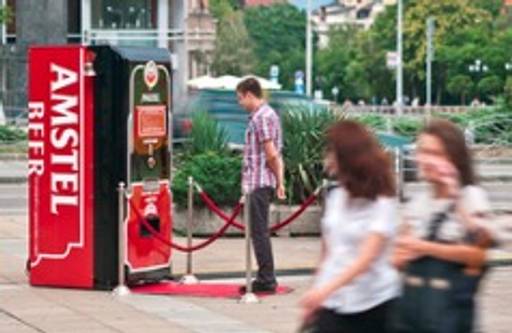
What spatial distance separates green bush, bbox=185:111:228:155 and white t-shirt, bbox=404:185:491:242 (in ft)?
39.5

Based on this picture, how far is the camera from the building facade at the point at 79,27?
185 feet

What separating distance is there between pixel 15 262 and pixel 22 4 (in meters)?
45.3

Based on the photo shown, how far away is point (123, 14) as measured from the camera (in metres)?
58.8

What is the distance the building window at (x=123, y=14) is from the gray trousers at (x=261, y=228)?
45.9m

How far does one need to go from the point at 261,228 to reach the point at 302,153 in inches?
217

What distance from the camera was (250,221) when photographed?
42.6ft

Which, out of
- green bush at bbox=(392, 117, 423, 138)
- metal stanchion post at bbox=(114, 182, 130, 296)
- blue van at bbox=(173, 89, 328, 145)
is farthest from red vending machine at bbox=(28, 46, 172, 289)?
green bush at bbox=(392, 117, 423, 138)

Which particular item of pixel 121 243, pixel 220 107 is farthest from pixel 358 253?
pixel 220 107

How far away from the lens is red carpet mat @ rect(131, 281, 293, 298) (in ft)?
43.9

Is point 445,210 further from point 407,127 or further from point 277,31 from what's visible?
point 277,31

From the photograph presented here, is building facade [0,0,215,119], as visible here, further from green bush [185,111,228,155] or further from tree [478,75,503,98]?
tree [478,75,503,98]

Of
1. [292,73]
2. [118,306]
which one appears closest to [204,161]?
[118,306]

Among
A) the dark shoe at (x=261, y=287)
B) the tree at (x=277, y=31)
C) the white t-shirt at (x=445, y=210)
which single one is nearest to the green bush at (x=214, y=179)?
the dark shoe at (x=261, y=287)

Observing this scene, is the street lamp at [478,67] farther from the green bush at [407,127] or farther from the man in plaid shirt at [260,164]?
the man in plaid shirt at [260,164]
